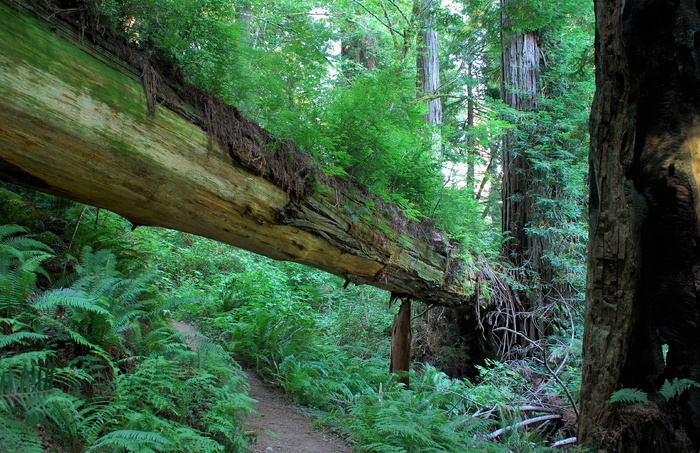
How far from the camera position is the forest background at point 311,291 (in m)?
3.18

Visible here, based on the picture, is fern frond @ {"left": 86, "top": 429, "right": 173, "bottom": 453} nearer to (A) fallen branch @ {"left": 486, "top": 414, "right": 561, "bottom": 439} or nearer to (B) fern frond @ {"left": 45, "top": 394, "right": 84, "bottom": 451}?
(B) fern frond @ {"left": 45, "top": 394, "right": 84, "bottom": 451}

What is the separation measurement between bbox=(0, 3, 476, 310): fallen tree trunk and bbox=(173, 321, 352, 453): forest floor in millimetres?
1474

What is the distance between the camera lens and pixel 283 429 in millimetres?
4406

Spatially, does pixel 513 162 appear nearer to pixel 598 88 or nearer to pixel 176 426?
pixel 598 88

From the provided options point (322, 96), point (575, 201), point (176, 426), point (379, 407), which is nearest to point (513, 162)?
point (575, 201)

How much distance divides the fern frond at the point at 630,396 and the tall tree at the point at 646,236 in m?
0.09

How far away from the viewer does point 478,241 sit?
291 inches

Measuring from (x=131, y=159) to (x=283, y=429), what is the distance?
3.18 meters

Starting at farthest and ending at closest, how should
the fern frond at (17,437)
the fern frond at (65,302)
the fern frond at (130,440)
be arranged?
the fern frond at (65,302) < the fern frond at (130,440) < the fern frond at (17,437)

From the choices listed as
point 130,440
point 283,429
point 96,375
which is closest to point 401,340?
point 283,429

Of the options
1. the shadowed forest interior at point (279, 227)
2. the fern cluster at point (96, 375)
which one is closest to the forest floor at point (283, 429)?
the shadowed forest interior at point (279, 227)

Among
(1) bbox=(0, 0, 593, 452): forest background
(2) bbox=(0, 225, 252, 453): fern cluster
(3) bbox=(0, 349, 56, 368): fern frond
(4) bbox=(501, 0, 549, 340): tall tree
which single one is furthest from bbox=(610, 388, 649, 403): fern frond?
(4) bbox=(501, 0, 549, 340): tall tree

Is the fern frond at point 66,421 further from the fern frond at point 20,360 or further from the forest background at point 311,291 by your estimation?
the fern frond at point 20,360

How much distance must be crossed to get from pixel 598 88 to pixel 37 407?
183 inches
